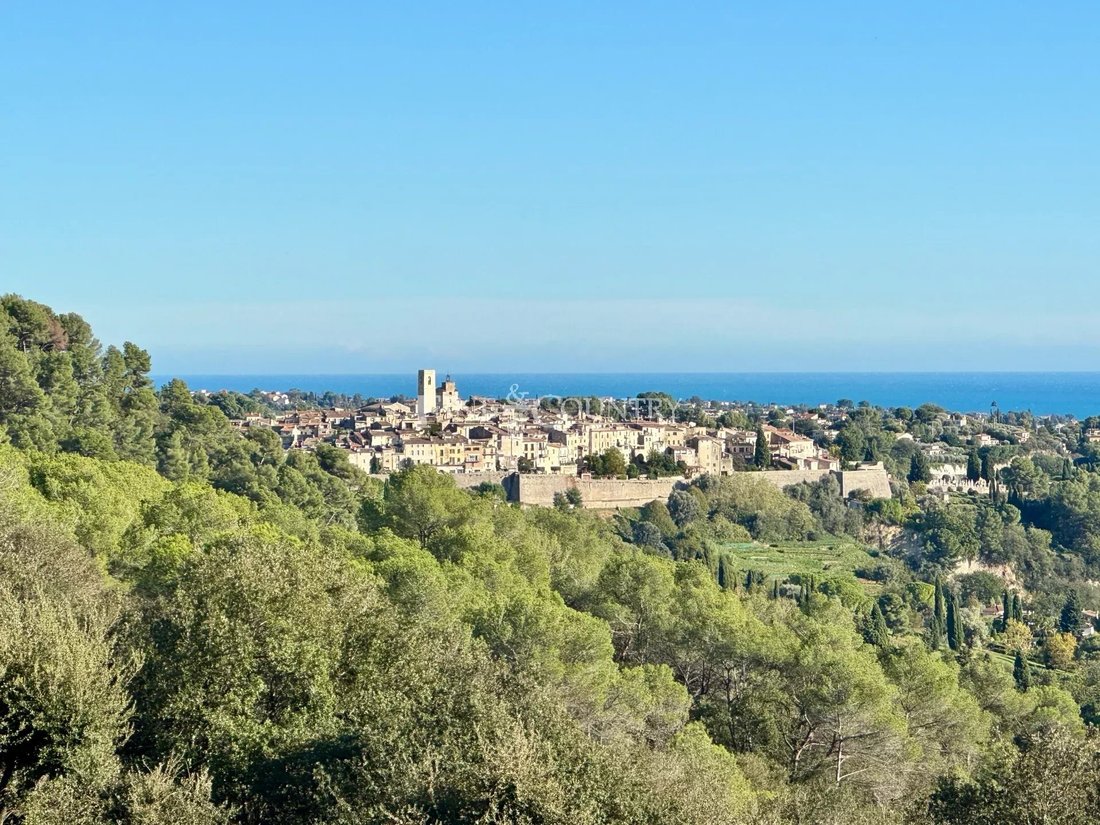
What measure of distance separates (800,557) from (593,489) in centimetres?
970

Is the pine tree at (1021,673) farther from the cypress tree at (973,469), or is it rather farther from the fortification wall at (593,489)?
the cypress tree at (973,469)

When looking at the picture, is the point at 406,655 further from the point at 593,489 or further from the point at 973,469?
the point at 973,469

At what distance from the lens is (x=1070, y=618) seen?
146 feet

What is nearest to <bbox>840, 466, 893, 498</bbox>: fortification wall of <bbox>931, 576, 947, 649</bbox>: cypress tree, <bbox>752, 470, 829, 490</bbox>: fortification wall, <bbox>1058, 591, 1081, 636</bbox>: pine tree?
<bbox>752, 470, 829, 490</bbox>: fortification wall

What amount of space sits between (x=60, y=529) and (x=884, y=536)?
48577mm

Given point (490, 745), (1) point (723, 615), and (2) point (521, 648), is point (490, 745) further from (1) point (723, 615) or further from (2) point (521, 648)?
(1) point (723, 615)

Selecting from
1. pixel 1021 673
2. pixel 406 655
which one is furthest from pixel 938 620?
pixel 406 655

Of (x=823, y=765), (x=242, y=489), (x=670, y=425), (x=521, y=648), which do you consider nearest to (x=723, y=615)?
(x=823, y=765)

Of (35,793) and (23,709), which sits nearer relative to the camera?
(35,793)

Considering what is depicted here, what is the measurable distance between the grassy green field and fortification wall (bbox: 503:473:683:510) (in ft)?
18.9

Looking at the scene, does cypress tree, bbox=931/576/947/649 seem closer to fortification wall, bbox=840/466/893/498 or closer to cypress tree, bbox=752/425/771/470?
fortification wall, bbox=840/466/893/498

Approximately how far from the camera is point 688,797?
9.74 meters

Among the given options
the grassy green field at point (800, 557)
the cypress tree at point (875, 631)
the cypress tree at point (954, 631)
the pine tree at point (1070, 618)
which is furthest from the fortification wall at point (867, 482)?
the cypress tree at point (875, 631)

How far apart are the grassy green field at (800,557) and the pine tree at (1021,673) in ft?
35.6
